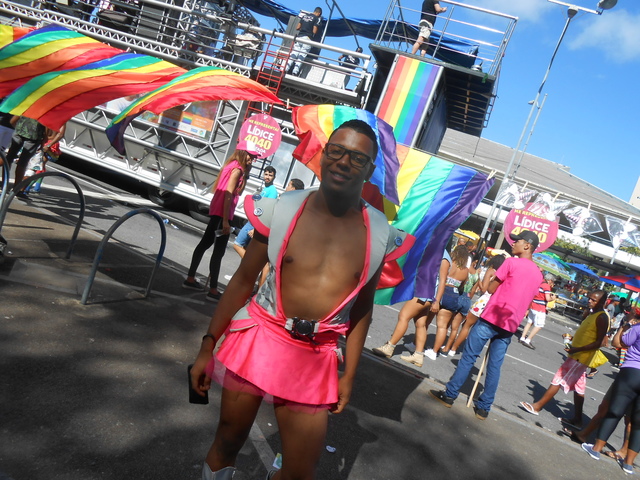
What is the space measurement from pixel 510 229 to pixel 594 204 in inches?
814

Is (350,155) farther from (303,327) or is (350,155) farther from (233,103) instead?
(233,103)

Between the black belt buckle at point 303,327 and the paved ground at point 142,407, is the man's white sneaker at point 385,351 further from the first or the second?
the black belt buckle at point 303,327

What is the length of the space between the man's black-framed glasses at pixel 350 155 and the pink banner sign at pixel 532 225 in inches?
308

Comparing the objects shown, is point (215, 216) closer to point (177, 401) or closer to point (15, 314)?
point (15, 314)

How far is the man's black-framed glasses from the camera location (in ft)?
7.82

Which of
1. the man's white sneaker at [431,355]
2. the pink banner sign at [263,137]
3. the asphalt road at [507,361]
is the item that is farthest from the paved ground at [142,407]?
the pink banner sign at [263,137]

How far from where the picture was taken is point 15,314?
176 inches

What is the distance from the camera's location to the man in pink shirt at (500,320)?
229 inches

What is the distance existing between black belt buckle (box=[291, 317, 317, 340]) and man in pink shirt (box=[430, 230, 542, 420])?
13.2ft

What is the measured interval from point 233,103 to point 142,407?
1173cm

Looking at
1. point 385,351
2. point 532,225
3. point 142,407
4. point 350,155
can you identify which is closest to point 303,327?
point 350,155

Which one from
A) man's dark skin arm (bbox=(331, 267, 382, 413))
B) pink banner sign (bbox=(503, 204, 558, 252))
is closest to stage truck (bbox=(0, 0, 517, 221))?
pink banner sign (bbox=(503, 204, 558, 252))

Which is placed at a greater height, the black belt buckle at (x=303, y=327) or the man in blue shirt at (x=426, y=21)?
the man in blue shirt at (x=426, y=21)

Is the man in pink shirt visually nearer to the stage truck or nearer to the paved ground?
the paved ground
